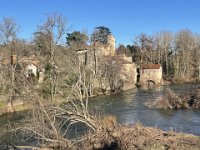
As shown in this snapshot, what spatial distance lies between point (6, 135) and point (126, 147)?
1168 cm

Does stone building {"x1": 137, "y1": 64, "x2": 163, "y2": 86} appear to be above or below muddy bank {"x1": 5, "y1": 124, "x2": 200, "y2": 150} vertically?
above

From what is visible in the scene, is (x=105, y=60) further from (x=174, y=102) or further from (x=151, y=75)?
(x=174, y=102)

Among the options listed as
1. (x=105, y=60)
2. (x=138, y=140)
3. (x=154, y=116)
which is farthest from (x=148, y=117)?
(x=105, y=60)

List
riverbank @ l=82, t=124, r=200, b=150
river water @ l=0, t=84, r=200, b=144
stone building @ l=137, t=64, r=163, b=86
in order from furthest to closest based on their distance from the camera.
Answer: stone building @ l=137, t=64, r=163, b=86
river water @ l=0, t=84, r=200, b=144
riverbank @ l=82, t=124, r=200, b=150

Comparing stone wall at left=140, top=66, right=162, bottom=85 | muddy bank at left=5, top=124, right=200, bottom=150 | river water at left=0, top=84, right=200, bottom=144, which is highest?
stone wall at left=140, top=66, right=162, bottom=85

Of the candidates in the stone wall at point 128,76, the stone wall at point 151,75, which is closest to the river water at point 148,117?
the stone wall at point 128,76

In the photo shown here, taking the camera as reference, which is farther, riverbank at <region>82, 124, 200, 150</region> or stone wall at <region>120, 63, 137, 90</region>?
stone wall at <region>120, 63, 137, 90</region>

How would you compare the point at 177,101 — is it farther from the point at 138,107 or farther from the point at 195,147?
the point at 195,147

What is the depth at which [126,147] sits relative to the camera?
17422mm

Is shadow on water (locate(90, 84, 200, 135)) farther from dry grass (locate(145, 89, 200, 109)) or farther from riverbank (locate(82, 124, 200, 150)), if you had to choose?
riverbank (locate(82, 124, 200, 150))

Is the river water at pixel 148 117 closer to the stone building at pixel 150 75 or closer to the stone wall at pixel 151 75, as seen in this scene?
the stone building at pixel 150 75

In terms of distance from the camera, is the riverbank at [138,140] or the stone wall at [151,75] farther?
the stone wall at [151,75]

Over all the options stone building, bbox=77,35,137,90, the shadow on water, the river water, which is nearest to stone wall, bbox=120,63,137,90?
stone building, bbox=77,35,137,90

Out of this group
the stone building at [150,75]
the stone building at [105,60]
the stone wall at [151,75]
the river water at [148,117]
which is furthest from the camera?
the stone wall at [151,75]
